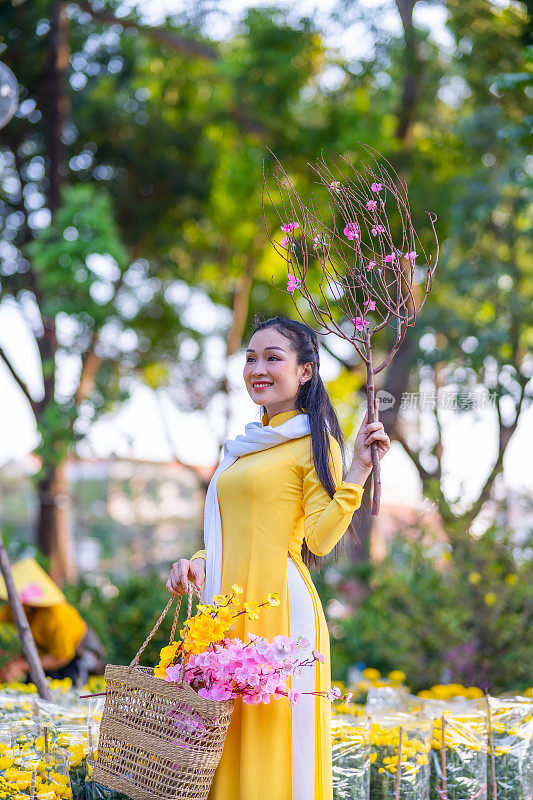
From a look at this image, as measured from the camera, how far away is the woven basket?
2090 millimetres

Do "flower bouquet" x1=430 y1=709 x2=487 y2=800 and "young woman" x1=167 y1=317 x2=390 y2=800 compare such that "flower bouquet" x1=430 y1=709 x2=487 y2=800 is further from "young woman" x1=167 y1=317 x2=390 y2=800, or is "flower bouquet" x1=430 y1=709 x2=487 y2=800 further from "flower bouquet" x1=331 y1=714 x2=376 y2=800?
"young woman" x1=167 y1=317 x2=390 y2=800

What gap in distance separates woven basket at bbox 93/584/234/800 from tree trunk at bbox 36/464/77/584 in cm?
797

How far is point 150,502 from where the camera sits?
20.3 meters

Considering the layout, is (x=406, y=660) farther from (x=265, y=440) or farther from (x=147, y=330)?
(x=147, y=330)

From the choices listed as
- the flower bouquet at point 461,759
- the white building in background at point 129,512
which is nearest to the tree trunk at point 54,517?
the flower bouquet at point 461,759

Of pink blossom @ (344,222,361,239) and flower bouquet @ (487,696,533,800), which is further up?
pink blossom @ (344,222,361,239)

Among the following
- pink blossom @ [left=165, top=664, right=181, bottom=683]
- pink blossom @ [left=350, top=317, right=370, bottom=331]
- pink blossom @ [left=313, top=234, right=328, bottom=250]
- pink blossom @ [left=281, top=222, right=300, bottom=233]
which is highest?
pink blossom @ [left=281, top=222, right=300, bottom=233]

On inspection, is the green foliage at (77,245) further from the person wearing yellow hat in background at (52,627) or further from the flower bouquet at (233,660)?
the flower bouquet at (233,660)

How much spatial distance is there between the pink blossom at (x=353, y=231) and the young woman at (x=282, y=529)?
299 millimetres

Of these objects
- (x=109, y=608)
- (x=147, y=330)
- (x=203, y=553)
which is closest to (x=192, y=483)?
(x=147, y=330)

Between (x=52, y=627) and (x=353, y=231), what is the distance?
2.94 meters

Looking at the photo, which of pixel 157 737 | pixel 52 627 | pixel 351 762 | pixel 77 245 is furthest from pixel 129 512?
pixel 157 737

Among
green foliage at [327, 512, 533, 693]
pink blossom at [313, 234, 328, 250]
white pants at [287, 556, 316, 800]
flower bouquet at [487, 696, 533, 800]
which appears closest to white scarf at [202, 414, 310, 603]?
white pants at [287, 556, 316, 800]

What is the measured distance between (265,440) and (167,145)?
9.78 metres
